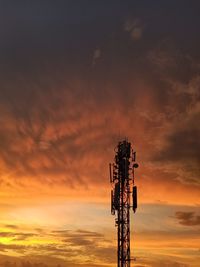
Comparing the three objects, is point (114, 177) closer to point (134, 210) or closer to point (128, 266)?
point (134, 210)

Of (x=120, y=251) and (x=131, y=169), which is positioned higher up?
(x=131, y=169)

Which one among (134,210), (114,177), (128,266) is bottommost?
(128,266)

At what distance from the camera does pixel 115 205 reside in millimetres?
64188

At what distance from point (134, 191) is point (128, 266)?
7459 mm

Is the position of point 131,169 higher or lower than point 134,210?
higher

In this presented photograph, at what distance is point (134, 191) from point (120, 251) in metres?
6.14

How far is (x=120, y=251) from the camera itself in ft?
206

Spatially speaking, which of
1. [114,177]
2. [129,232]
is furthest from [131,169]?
[129,232]

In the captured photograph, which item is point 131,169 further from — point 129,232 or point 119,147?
point 129,232

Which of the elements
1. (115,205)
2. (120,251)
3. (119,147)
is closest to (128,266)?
(120,251)

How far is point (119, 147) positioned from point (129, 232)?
881 cm

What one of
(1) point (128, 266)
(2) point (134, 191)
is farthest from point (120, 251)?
(2) point (134, 191)

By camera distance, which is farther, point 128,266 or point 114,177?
point 114,177

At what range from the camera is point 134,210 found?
63.1 metres
